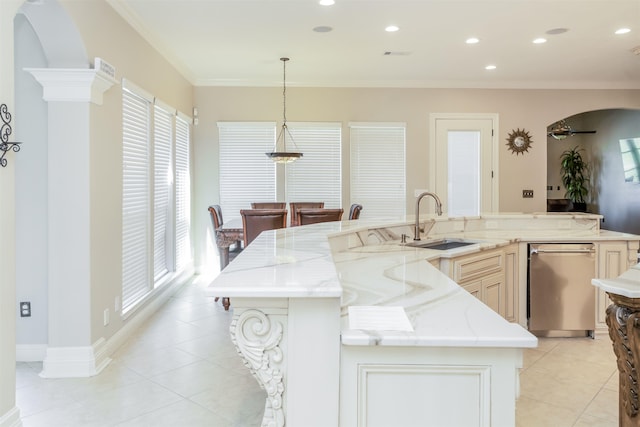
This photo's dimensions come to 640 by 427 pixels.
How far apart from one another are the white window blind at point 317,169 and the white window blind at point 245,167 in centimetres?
31

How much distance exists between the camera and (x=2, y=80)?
211 cm

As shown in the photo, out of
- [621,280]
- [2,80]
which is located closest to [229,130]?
[2,80]

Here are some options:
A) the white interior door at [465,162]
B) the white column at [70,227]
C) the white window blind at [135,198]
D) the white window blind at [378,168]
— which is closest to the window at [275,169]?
the white window blind at [378,168]

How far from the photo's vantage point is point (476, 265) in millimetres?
3221

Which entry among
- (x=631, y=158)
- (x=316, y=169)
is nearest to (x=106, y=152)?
(x=316, y=169)

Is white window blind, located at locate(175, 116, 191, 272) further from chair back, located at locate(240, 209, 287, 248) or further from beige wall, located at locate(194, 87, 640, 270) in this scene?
chair back, located at locate(240, 209, 287, 248)

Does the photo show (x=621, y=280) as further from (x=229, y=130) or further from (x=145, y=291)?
(x=229, y=130)

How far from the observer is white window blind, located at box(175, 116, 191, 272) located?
5699mm

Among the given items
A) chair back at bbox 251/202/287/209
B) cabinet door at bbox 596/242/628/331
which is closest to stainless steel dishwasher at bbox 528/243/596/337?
cabinet door at bbox 596/242/628/331

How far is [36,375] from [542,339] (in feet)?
12.4

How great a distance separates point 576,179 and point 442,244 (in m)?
6.74

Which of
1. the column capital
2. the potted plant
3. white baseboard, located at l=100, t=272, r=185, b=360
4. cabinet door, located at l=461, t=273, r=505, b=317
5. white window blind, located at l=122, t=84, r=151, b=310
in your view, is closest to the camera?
the column capital

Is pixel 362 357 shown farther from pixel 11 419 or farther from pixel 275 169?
pixel 275 169

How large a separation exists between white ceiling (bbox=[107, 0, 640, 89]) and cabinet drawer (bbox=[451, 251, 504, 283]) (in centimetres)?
203
